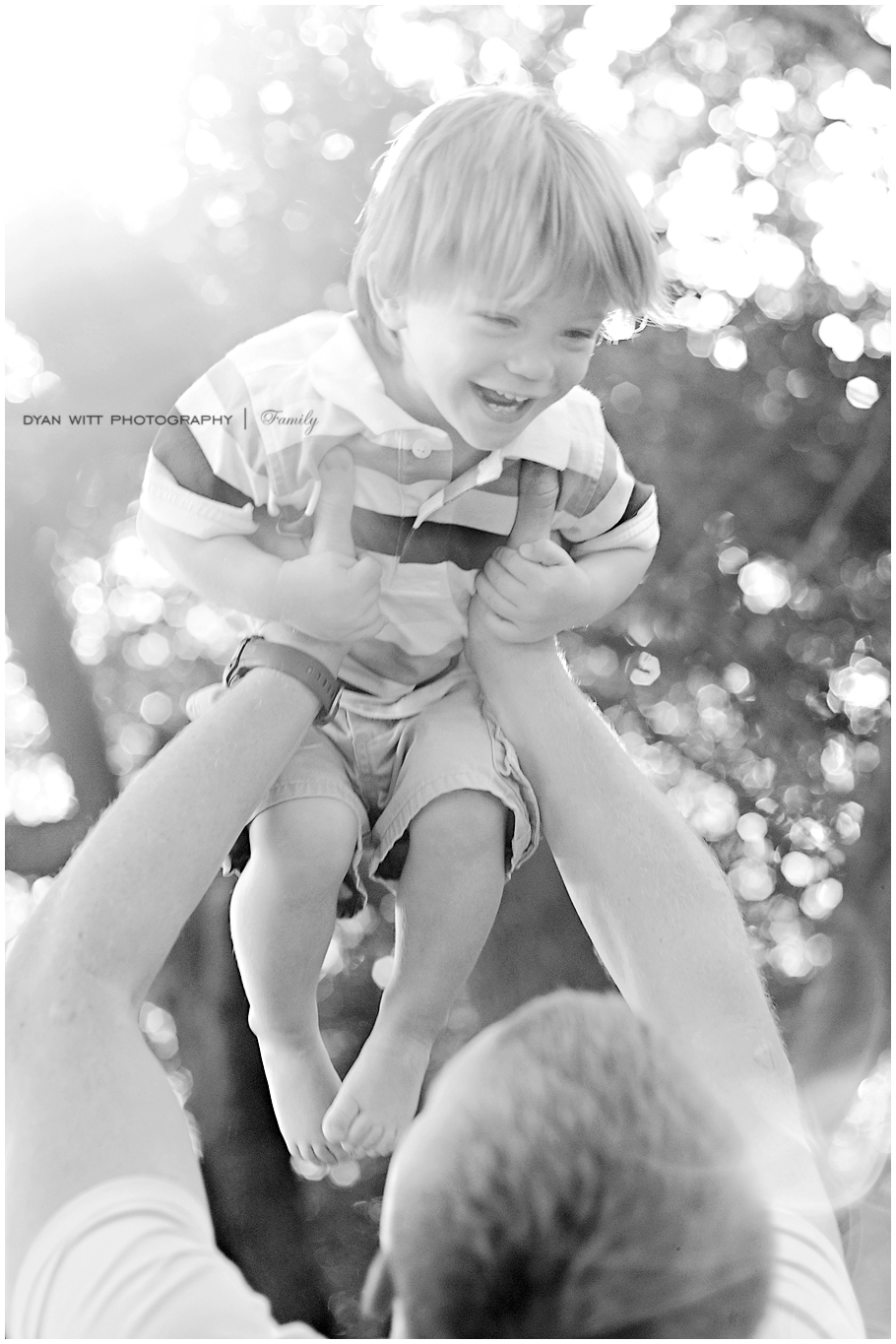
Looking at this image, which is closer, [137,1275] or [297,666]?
[137,1275]

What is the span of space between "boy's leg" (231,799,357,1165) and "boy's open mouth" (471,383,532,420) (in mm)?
222

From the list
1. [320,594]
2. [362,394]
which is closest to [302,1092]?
[320,594]

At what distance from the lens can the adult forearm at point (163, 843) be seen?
0.54 m

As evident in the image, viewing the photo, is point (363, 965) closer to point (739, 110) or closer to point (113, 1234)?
point (113, 1234)

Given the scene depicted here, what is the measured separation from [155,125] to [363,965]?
50 centimetres

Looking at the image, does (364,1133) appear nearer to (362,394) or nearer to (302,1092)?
(302,1092)

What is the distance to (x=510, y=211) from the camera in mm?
592

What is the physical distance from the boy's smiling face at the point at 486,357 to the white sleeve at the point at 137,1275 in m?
0.39

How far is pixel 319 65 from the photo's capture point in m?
0.75

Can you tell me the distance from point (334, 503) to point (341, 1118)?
1.05 ft

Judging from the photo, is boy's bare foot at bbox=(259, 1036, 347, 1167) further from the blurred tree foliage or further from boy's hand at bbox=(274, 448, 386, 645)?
boy's hand at bbox=(274, 448, 386, 645)

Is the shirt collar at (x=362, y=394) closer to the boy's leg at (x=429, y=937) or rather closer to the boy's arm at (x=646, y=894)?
the boy's arm at (x=646, y=894)

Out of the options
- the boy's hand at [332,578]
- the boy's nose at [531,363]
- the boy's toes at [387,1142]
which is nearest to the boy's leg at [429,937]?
the boy's toes at [387,1142]

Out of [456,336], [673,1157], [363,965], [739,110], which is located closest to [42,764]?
[363,965]
